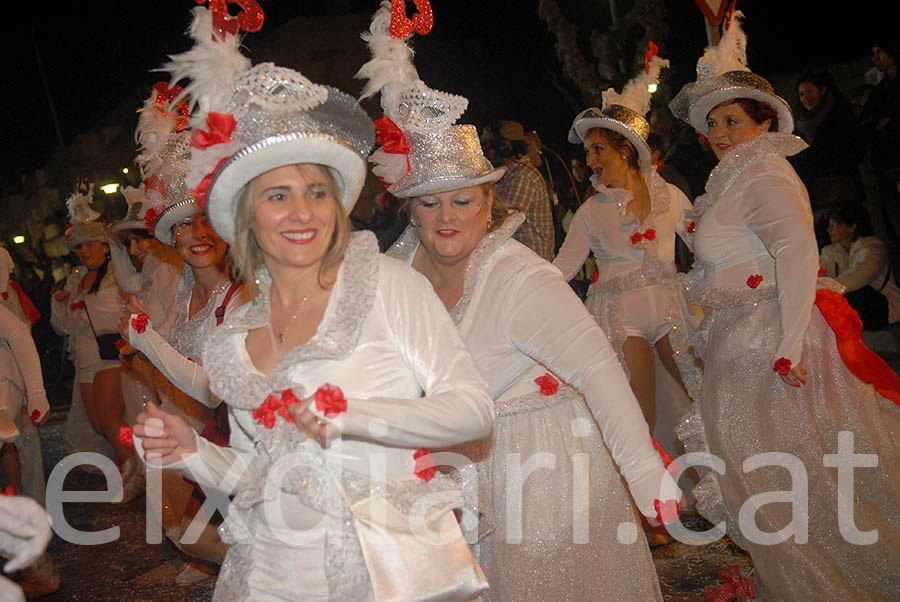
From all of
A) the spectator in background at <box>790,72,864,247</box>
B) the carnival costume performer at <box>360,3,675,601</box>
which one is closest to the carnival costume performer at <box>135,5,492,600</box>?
the carnival costume performer at <box>360,3,675,601</box>

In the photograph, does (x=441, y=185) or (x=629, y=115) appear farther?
(x=629, y=115)

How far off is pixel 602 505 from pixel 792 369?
118cm

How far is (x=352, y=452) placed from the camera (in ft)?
7.41

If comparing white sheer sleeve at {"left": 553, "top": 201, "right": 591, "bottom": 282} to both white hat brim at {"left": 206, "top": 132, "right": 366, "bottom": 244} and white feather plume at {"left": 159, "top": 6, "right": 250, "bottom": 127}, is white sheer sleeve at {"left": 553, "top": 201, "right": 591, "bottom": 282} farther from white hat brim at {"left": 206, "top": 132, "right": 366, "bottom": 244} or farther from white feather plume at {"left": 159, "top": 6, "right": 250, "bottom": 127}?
white feather plume at {"left": 159, "top": 6, "right": 250, "bottom": 127}

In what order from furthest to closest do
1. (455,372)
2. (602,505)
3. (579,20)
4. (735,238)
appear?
(579,20)
(735,238)
(602,505)
(455,372)

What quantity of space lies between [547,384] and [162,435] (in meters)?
1.55

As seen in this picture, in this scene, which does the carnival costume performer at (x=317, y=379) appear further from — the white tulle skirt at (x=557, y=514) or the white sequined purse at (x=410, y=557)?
the white tulle skirt at (x=557, y=514)

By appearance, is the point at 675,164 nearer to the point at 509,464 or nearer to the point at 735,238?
the point at 735,238

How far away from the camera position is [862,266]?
310 inches

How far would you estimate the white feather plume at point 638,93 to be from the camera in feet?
19.2

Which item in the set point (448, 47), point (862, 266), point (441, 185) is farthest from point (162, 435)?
point (448, 47)

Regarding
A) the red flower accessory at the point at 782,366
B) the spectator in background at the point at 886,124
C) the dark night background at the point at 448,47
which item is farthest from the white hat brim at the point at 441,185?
the spectator in background at the point at 886,124

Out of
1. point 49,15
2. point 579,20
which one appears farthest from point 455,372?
point 49,15

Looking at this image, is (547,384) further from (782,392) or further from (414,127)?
(782,392)
